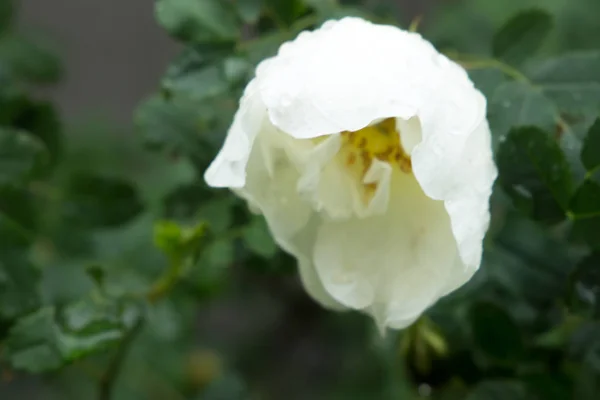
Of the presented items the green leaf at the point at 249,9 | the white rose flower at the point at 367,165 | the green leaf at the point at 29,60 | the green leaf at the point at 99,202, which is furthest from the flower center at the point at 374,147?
the green leaf at the point at 29,60

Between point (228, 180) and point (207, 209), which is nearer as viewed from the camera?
point (228, 180)

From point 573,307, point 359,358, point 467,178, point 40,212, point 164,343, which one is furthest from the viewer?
point 359,358

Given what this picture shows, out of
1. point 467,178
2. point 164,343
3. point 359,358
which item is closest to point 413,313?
point 467,178

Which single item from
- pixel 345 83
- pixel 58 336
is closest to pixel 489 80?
pixel 345 83

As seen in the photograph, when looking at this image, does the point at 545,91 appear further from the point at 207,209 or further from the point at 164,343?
the point at 164,343

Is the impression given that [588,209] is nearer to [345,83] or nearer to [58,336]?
[345,83]

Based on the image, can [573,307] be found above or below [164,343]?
above

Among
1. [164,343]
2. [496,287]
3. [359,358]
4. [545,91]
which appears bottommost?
[359,358]
